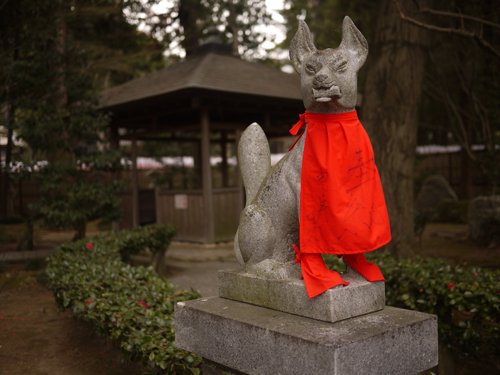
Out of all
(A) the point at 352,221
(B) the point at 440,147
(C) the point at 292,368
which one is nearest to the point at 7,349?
(C) the point at 292,368

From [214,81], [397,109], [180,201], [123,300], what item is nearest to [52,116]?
[214,81]

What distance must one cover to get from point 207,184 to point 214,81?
215cm

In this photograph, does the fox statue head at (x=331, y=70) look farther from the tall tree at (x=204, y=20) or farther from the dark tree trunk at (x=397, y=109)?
the tall tree at (x=204, y=20)

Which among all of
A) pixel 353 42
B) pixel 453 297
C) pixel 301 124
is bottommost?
pixel 453 297

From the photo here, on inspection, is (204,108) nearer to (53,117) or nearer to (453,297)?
(53,117)

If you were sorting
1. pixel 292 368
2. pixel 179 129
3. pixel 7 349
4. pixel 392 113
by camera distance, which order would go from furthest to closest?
1. pixel 179 129
2. pixel 392 113
3. pixel 7 349
4. pixel 292 368

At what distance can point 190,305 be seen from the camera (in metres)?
2.53

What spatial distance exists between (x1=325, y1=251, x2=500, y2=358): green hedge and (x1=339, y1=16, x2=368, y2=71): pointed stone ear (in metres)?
2.16

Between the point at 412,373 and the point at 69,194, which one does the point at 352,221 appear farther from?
the point at 69,194

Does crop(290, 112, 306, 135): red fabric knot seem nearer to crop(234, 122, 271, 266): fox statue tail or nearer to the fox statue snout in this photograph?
the fox statue snout

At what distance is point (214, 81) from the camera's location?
8.92m

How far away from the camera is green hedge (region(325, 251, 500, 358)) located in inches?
133

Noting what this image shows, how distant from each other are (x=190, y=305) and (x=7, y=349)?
2712mm

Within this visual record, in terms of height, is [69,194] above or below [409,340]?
above
